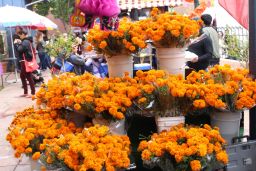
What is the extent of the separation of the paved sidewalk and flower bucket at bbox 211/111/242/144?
2.93m

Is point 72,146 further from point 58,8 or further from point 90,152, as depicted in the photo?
point 58,8

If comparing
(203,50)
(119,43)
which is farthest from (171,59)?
(203,50)

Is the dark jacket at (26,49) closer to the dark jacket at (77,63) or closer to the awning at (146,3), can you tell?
the dark jacket at (77,63)

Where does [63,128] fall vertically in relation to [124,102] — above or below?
below

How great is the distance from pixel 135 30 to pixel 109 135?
1094mm

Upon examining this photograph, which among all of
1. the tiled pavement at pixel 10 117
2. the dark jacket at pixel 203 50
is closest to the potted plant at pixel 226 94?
the tiled pavement at pixel 10 117

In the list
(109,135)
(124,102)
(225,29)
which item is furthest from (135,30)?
(225,29)

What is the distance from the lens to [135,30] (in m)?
3.67

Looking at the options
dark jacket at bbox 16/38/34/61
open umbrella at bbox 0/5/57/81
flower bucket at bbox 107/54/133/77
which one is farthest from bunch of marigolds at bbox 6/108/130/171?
open umbrella at bbox 0/5/57/81

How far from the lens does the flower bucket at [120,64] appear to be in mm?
3878

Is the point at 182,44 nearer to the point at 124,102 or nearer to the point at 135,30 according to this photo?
the point at 135,30

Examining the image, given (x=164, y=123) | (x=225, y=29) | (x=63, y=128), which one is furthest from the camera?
(x=225, y=29)

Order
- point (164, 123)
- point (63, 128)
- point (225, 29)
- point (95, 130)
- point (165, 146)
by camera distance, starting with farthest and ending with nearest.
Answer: point (225, 29) → point (63, 128) → point (164, 123) → point (95, 130) → point (165, 146)

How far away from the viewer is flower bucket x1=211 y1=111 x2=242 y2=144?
3.47 m
